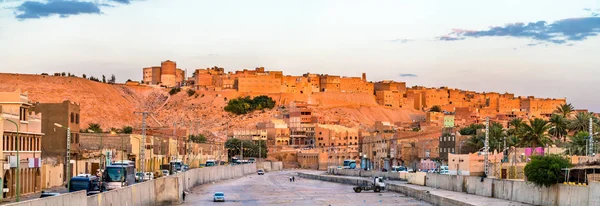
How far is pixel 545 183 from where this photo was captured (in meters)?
43.7

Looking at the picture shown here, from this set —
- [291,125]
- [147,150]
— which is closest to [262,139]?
[291,125]

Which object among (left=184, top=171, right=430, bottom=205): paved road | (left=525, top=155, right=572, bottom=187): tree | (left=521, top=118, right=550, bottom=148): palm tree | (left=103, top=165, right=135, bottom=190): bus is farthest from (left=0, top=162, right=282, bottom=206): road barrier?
(left=521, top=118, right=550, bottom=148): palm tree

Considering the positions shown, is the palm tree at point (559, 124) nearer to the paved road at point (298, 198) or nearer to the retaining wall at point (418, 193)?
the retaining wall at point (418, 193)

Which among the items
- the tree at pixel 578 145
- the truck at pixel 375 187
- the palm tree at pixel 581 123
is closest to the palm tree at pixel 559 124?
the palm tree at pixel 581 123

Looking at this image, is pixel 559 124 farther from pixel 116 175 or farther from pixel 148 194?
pixel 116 175

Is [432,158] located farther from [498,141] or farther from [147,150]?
[147,150]

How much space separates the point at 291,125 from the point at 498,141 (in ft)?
362

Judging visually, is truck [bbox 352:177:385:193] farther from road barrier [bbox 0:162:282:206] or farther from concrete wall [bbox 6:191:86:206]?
concrete wall [bbox 6:191:86:206]

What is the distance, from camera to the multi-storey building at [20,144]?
144 ft

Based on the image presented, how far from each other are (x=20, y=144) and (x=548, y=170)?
26968 millimetres

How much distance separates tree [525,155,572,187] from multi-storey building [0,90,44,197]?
24.7 m

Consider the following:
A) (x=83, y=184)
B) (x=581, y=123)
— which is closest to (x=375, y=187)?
(x=581, y=123)

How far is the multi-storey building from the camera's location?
43938 millimetres

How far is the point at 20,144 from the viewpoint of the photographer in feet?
158
